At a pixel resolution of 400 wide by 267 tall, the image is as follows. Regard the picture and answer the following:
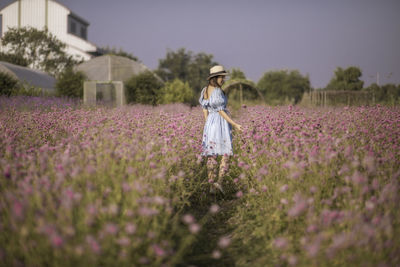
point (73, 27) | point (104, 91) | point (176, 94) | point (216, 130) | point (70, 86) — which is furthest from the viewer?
point (73, 27)

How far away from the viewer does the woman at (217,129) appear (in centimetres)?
492

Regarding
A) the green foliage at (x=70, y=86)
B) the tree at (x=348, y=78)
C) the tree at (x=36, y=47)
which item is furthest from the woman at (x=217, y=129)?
the tree at (x=348, y=78)

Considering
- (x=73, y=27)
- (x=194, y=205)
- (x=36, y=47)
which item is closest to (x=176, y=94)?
(x=194, y=205)

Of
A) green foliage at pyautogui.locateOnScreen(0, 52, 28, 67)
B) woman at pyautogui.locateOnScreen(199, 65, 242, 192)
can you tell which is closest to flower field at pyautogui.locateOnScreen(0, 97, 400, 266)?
woman at pyautogui.locateOnScreen(199, 65, 242, 192)

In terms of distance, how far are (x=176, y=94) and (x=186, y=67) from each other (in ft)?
98.6

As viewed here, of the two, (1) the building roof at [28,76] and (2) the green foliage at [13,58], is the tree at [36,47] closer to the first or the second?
(2) the green foliage at [13,58]

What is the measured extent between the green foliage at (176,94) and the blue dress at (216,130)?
15.7m

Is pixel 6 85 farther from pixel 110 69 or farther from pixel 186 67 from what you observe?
→ pixel 186 67

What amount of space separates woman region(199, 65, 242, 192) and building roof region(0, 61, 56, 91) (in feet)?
68.9

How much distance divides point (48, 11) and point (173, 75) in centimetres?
1869

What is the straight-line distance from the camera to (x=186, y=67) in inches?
1981

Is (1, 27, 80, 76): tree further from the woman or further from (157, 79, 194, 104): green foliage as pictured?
the woman

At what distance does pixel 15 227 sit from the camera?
1.98m

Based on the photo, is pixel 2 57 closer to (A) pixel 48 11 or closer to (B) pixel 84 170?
(A) pixel 48 11
